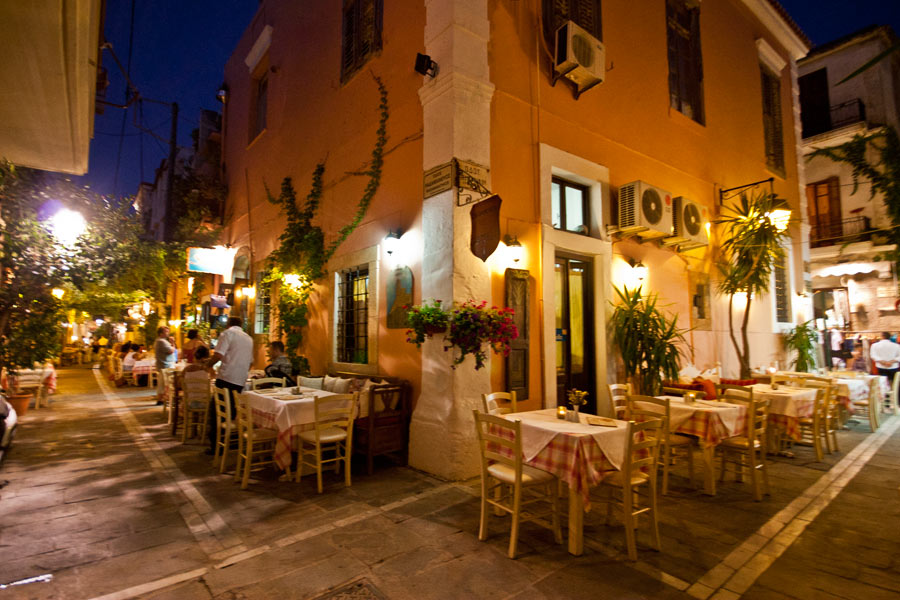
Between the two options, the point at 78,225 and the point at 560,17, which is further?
the point at 78,225

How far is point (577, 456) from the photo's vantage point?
3.17 metres

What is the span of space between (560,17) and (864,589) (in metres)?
6.72

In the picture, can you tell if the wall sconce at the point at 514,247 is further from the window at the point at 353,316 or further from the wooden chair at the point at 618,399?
the window at the point at 353,316

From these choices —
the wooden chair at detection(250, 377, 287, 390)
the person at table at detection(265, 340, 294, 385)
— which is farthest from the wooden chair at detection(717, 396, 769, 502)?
the person at table at detection(265, 340, 294, 385)

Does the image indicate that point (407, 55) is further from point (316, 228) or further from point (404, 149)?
point (316, 228)

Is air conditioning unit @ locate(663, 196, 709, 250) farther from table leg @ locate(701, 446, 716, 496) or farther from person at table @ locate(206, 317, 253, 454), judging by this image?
person at table @ locate(206, 317, 253, 454)

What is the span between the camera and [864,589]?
2.83 m

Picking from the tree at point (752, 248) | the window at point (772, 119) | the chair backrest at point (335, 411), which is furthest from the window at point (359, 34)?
the window at point (772, 119)

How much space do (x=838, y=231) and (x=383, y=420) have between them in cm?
1566

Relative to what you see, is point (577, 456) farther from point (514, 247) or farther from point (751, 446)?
point (514, 247)

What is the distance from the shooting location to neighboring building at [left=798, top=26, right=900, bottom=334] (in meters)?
13.2

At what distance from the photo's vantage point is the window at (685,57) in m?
8.55

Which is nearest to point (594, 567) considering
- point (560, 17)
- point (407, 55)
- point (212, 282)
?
point (407, 55)

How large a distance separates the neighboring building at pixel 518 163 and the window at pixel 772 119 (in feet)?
1.40
